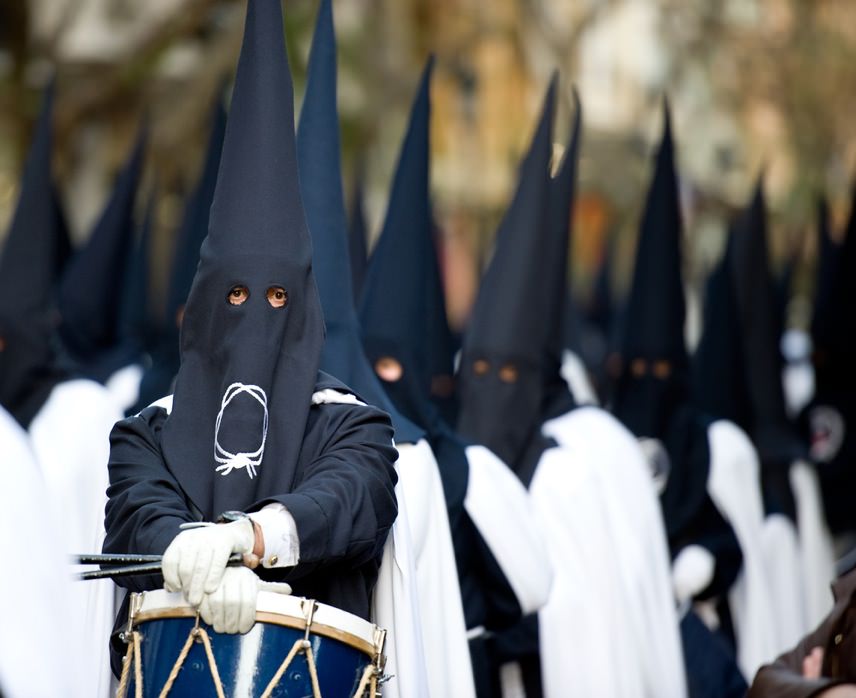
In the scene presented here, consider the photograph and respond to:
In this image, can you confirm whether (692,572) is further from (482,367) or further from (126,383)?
(126,383)

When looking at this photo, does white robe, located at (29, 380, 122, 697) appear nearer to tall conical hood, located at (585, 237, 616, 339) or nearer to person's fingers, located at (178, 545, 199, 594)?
person's fingers, located at (178, 545, 199, 594)

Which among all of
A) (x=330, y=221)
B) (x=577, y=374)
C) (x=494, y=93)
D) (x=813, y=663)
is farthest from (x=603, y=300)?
(x=494, y=93)

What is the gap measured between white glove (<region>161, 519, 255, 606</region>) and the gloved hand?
0.06ft

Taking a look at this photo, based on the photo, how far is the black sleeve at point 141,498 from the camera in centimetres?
421

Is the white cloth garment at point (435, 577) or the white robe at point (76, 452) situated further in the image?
the white robe at point (76, 452)

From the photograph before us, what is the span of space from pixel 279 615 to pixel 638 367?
5.93 m

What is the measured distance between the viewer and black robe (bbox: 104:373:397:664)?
4.23 meters

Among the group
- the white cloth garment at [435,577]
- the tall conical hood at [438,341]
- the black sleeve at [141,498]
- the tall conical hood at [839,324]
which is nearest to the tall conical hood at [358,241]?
the tall conical hood at [438,341]

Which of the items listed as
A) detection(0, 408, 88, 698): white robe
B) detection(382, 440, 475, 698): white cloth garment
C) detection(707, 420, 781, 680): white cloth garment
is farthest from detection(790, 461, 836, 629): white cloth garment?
detection(0, 408, 88, 698): white robe

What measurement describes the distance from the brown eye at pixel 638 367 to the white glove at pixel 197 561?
5.96 metres

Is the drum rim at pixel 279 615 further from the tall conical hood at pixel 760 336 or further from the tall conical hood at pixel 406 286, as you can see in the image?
the tall conical hood at pixel 760 336

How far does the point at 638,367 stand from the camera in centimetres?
975

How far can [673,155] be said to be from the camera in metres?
10.5

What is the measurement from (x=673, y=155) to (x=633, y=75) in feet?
96.7
